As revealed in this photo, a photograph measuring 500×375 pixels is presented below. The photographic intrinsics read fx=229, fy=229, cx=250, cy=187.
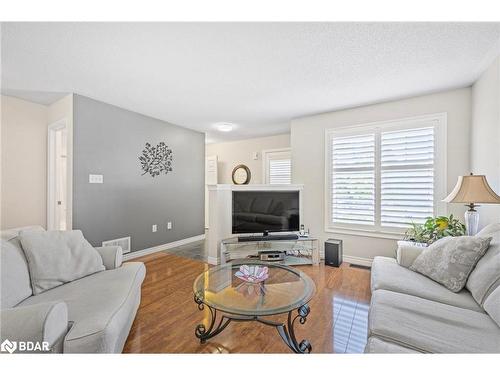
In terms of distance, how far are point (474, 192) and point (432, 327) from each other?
57.8 inches

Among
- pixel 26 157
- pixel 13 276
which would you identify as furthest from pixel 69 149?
pixel 13 276

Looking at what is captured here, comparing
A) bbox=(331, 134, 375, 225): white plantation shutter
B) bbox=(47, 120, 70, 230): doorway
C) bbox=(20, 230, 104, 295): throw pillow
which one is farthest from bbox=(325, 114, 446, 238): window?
bbox=(47, 120, 70, 230): doorway

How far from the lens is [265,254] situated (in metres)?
3.32

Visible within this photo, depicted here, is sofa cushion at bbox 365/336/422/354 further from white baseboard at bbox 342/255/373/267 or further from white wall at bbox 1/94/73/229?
white wall at bbox 1/94/73/229

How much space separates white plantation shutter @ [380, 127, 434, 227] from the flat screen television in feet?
4.08

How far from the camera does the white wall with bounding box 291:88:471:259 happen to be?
108 inches

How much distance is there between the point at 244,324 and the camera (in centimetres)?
185

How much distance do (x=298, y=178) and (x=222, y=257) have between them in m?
1.78

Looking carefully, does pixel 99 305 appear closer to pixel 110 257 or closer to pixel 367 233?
pixel 110 257

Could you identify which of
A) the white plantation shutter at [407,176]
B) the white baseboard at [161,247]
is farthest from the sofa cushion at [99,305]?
the white plantation shutter at [407,176]

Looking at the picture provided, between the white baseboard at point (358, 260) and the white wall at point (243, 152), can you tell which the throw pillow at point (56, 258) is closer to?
the white baseboard at point (358, 260)
